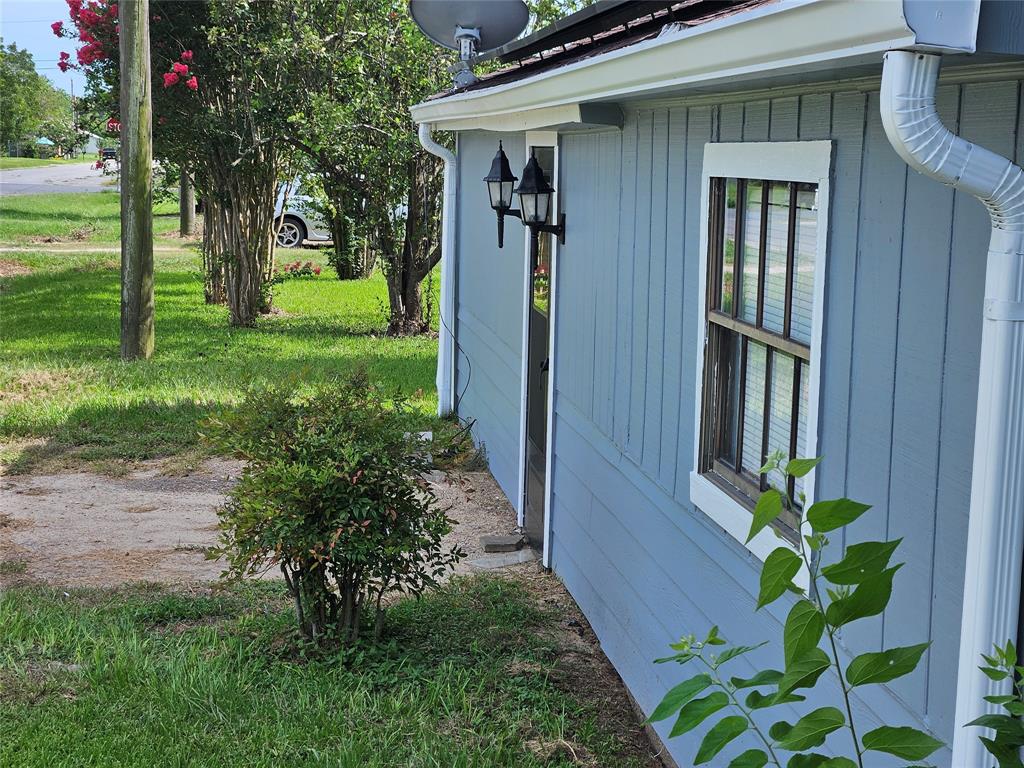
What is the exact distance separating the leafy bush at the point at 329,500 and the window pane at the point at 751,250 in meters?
1.84

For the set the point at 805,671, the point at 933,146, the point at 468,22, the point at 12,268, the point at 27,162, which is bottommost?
the point at 12,268

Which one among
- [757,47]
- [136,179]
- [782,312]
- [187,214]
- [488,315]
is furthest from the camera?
[187,214]

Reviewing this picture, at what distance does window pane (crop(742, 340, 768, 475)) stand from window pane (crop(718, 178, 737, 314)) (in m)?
0.20

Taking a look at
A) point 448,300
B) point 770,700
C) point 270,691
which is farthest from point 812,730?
point 448,300

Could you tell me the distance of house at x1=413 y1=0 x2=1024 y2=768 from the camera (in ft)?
7.19

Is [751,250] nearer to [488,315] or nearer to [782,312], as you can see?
[782,312]

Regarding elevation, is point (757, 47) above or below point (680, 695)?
above

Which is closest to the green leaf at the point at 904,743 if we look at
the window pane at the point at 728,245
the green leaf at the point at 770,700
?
the green leaf at the point at 770,700

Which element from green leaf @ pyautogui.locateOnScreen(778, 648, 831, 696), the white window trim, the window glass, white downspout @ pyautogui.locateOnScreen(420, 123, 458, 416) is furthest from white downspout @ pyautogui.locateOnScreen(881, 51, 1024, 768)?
white downspout @ pyautogui.locateOnScreen(420, 123, 458, 416)

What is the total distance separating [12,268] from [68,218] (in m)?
10.3

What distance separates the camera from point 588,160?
5.84 metres

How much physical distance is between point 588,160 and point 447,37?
314cm

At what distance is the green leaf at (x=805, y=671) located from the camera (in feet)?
6.97

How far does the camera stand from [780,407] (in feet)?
11.5
